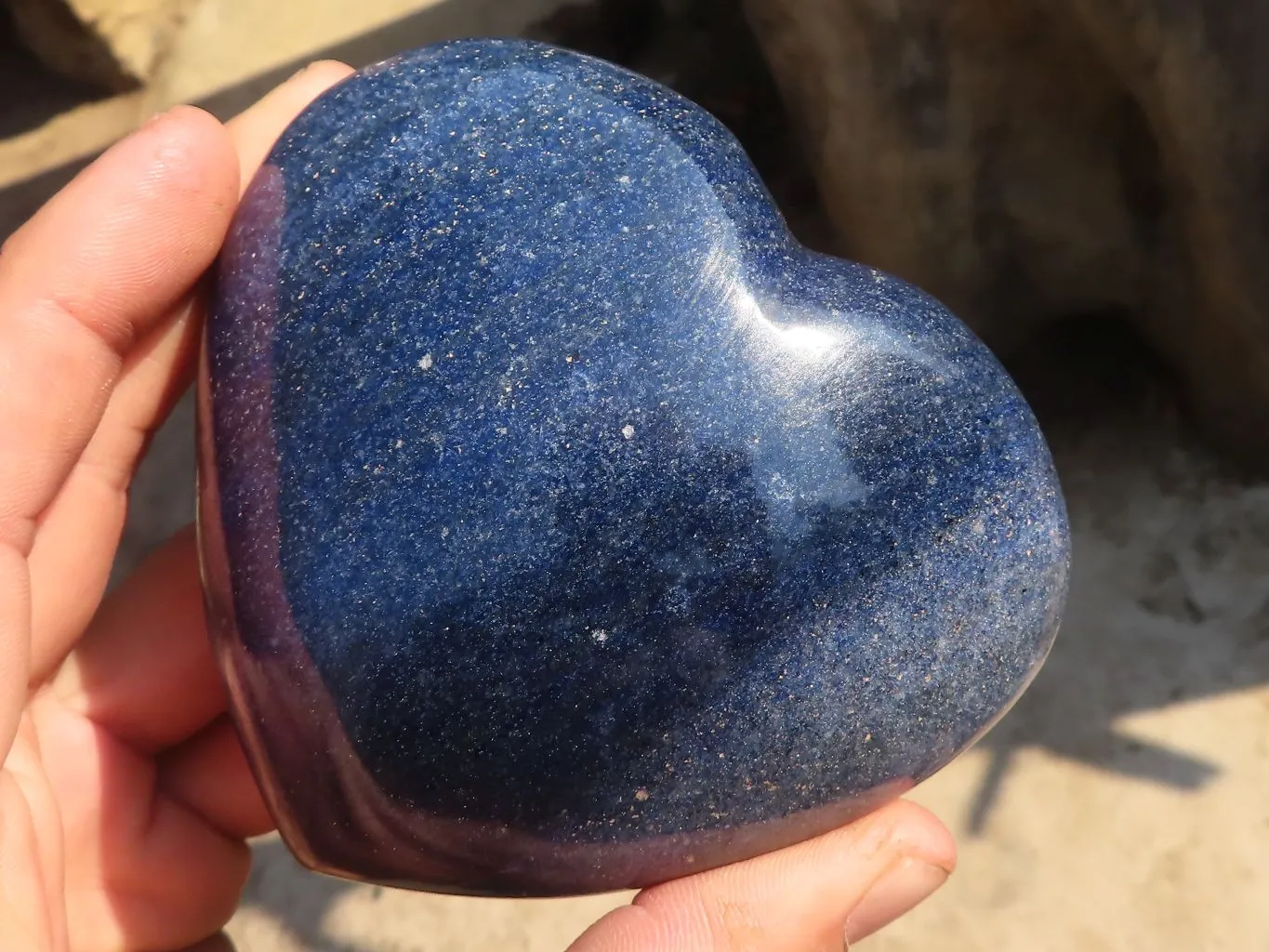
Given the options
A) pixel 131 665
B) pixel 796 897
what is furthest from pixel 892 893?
pixel 131 665

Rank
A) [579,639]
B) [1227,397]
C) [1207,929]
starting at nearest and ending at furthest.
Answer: [579,639], [1207,929], [1227,397]

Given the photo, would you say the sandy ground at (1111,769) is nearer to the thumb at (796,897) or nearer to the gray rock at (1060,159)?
the gray rock at (1060,159)

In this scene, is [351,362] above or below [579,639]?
above

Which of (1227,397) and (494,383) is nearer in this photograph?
(494,383)

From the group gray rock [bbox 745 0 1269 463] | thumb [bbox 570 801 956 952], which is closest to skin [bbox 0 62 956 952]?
thumb [bbox 570 801 956 952]

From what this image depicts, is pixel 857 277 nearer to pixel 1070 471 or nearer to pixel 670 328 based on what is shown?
pixel 670 328

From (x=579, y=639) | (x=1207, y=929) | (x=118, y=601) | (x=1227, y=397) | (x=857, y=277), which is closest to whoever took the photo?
(x=579, y=639)

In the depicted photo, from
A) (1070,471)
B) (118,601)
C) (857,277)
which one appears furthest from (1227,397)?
(118,601)

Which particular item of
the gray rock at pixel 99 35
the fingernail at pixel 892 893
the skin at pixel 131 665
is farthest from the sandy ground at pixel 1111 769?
the gray rock at pixel 99 35
